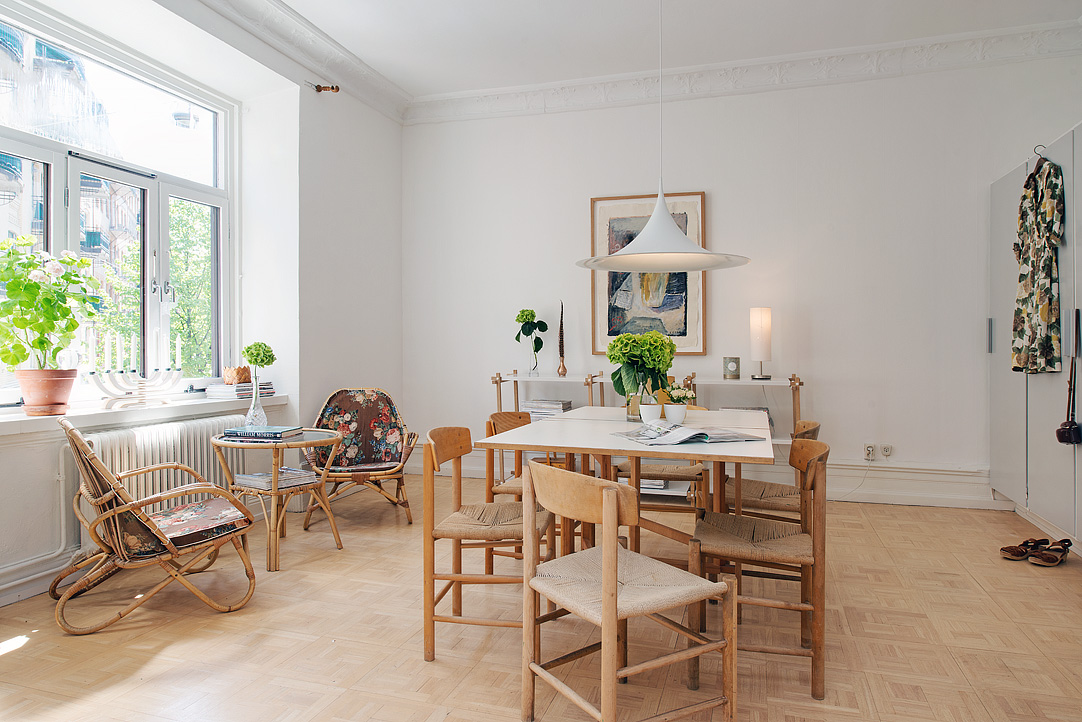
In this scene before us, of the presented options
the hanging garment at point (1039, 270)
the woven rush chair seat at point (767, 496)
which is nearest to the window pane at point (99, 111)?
the woven rush chair seat at point (767, 496)

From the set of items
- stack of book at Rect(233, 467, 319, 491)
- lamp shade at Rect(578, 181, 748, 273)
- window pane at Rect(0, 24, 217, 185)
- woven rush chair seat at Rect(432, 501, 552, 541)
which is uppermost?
window pane at Rect(0, 24, 217, 185)

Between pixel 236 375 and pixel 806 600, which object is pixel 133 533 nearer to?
pixel 236 375

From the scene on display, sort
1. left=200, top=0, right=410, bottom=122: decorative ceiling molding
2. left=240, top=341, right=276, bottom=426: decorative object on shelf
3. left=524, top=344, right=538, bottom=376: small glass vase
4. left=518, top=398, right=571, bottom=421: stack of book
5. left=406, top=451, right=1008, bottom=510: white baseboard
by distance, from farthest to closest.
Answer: left=524, top=344, right=538, bottom=376: small glass vase → left=518, top=398, right=571, bottom=421: stack of book → left=406, top=451, right=1008, bottom=510: white baseboard → left=200, top=0, right=410, bottom=122: decorative ceiling molding → left=240, top=341, right=276, bottom=426: decorative object on shelf

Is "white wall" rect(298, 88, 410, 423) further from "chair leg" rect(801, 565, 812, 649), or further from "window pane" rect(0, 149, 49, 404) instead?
"chair leg" rect(801, 565, 812, 649)

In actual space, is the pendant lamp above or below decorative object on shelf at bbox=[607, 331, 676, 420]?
above

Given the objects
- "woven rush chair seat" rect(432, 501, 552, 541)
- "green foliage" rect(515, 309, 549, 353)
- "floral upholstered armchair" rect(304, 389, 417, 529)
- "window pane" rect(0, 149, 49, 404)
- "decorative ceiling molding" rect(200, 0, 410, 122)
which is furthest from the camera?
"green foliage" rect(515, 309, 549, 353)

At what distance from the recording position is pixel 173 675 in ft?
8.00

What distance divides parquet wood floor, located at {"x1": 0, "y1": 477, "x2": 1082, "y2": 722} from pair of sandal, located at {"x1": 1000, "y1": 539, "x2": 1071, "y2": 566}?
0.24 ft

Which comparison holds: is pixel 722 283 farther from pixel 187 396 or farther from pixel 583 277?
pixel 187 396

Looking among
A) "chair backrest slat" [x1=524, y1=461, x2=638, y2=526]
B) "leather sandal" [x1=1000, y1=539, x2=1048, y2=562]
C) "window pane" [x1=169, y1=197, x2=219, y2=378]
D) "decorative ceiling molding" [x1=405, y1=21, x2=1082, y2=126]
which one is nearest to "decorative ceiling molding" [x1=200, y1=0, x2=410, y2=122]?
"decorative ceiling molding" [x1=405, y1=21, x2=1082, y2=126]

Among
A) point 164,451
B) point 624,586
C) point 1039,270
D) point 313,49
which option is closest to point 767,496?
point 624,586

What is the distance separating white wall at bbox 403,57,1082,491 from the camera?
4.92 meters

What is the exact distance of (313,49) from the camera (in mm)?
4867

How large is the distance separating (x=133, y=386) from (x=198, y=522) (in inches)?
52.9
